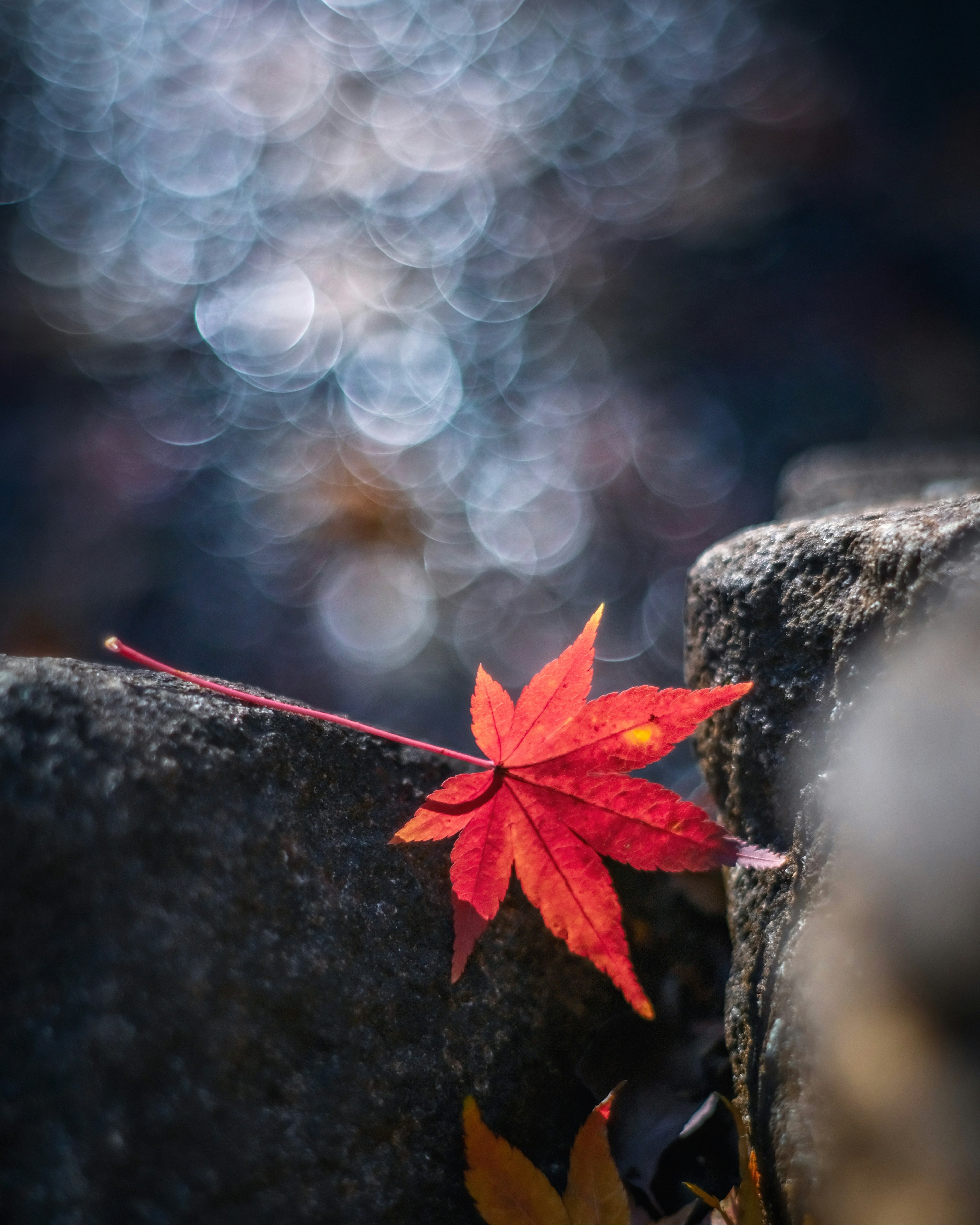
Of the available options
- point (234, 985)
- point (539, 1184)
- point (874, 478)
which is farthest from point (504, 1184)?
point (874, 478)

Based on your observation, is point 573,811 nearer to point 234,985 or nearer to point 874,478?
point 234,985

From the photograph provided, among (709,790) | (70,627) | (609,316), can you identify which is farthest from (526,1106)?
(609,316)

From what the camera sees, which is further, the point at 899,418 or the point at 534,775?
the point at 899,418

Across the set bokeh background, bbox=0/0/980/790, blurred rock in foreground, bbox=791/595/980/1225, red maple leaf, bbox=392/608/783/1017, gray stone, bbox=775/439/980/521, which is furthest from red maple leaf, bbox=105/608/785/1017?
bokeh background, bbox=0/0/980/790

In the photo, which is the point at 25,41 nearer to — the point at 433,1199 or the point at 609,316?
the point at 609,316

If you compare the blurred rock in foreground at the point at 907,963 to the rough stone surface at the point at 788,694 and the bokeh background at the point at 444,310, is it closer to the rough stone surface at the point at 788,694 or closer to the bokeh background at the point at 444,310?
the rough stone surface at the point at 788,694

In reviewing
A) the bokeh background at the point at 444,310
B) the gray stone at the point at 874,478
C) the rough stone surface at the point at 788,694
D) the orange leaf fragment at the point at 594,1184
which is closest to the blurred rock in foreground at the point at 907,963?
the rough stone surface at the point at 788,694
